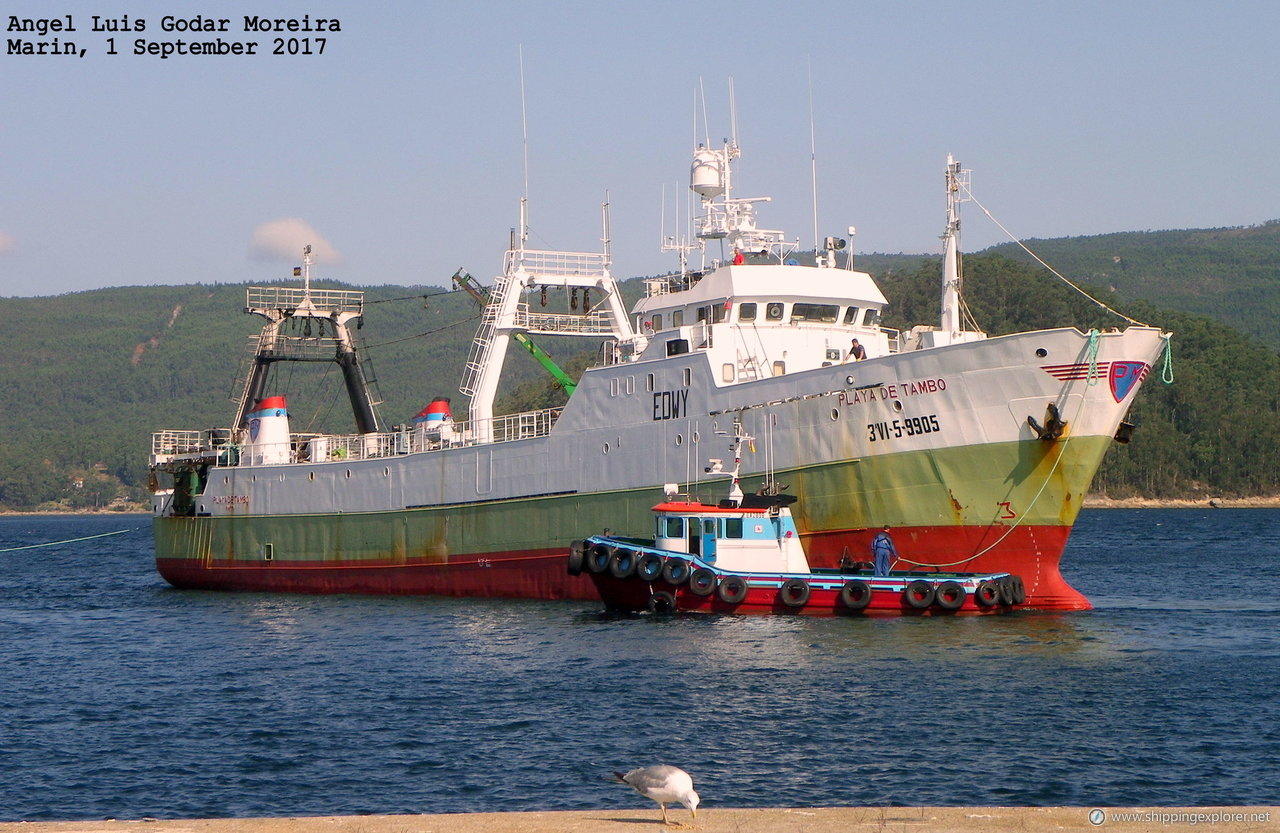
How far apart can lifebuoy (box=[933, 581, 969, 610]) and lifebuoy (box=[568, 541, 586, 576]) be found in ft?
26.0

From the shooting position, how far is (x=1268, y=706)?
20828 millimetres

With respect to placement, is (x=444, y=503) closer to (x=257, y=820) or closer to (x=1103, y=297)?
(x=257, y=820)

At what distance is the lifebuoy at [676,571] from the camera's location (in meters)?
29.6

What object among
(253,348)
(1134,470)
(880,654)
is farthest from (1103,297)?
(880,654)

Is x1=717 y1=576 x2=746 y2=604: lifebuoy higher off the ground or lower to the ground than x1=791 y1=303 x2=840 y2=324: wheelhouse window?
lower

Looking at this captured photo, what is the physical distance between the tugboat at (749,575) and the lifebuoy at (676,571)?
0.07 ft

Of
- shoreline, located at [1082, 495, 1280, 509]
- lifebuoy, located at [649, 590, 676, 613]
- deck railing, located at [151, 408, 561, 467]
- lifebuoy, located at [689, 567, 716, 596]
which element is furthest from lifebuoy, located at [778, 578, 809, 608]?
shoreline, located at [1082, 495, 1280, 509]

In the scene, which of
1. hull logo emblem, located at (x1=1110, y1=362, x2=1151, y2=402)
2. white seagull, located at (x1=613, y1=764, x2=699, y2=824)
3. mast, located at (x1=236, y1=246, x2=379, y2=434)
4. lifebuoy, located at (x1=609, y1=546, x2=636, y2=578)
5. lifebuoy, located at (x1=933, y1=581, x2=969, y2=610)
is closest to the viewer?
white seagull, located at (x1=613, y1=764, x2=699, y2=824)

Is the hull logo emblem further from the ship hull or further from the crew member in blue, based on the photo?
the crew member in blue

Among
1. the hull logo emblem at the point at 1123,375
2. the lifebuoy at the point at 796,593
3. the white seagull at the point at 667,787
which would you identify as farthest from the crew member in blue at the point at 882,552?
the white seagull at the point at 667,787

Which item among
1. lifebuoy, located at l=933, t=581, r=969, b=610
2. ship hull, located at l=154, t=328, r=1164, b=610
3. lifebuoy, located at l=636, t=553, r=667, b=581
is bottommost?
lifebuoy, located at l=933, t=581, r=969, b=610

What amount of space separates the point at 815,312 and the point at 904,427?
18.6 ft

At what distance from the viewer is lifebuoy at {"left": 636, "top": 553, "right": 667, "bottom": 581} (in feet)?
98.0

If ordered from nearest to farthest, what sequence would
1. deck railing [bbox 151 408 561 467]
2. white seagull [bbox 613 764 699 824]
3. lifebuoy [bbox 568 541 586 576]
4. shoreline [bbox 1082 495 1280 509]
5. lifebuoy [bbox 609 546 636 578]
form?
white seagull [bbox 613 764 699 824] → lifebuoy [bbox 609 546 636 578] → lifebuoy [bbox 568 541 586 576] → deck railing [bbox 151 408 561 467] → shoreline [bbox 1082 495 1280 509]
